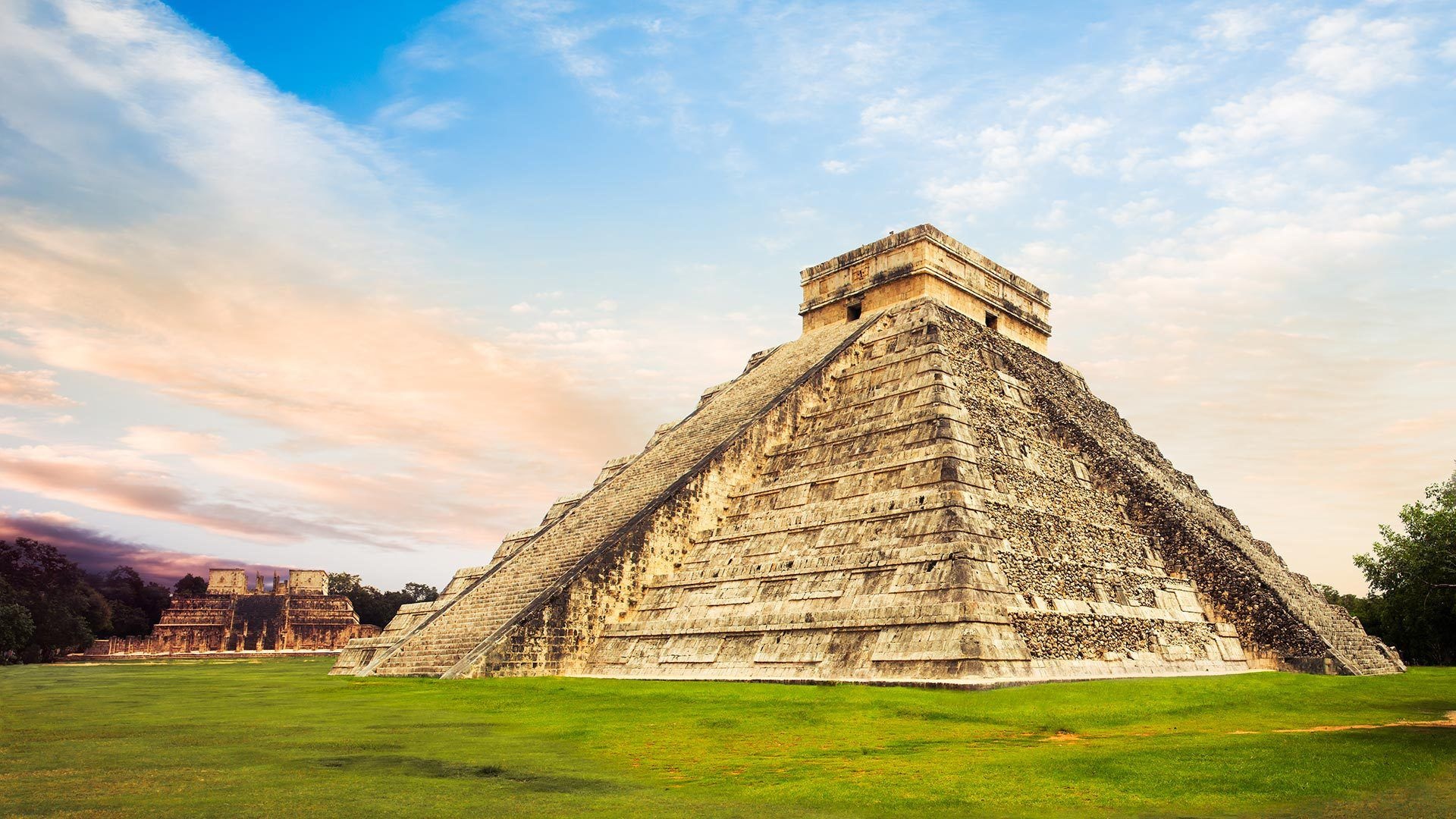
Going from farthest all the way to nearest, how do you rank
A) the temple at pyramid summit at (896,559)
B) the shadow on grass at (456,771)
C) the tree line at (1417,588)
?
the tree line at (1417,588) < the temple at pyramid summit at (896,559) < the shadow on grass at (456,771)

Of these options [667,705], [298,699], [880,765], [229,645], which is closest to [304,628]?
[229,645]

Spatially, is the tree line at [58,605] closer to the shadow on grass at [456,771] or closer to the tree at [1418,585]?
the shadow on grass at [456,771]

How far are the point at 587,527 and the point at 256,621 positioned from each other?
42.1 m

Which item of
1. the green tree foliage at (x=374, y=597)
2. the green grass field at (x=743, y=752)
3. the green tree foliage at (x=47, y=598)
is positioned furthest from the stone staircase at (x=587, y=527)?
the green tree foliage at (x=374, y=597)

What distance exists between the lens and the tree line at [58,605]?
37.7 meters

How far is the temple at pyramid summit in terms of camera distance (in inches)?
532

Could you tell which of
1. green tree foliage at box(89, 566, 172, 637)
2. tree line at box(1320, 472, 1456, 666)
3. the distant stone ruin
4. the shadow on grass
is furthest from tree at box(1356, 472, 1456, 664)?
green tree foliage at box(89, 566, 172, 637)

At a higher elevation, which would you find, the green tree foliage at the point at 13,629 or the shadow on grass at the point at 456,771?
the green tree foliage at the point at 13,629

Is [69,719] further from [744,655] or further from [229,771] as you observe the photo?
[744,655]

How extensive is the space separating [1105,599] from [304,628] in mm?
49517

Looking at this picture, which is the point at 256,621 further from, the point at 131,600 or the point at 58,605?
the point at 131,600

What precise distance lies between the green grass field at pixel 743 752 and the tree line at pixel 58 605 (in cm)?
3023

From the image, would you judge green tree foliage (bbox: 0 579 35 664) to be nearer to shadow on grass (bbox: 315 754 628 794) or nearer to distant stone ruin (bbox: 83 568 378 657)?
distant stone ruin (bbox: 83 568 378 657)

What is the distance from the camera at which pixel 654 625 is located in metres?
16.1
